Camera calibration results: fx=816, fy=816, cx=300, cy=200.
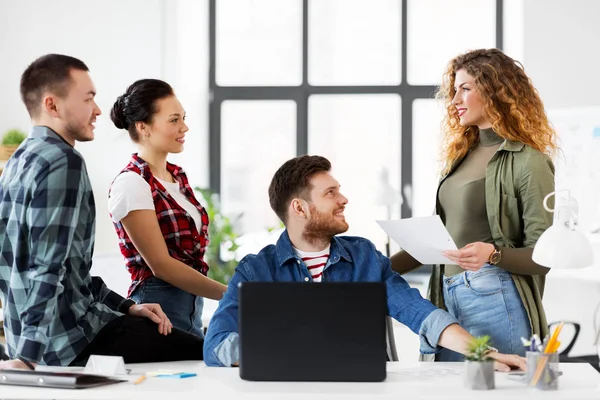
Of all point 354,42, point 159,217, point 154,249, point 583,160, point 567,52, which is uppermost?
point 354,42

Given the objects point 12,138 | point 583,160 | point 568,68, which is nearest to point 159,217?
point 12,138

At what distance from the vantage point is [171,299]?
112 inches

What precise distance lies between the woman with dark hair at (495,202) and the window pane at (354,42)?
336 centimetres

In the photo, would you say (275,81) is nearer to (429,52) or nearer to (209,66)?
(209,66)

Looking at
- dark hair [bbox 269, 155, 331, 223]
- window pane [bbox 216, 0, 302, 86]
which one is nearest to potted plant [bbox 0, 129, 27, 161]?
window pane [bbox 216, 0, 302, 86]

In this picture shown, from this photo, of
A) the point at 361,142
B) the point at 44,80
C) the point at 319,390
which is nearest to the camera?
the point at 319,390

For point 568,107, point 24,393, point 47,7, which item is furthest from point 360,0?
point 24,393

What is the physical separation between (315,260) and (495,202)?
58 cm

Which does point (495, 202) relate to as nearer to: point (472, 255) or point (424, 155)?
point (472, 255)

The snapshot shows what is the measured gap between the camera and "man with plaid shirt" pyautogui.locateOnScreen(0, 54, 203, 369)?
6.91 ft

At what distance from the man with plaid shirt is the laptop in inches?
21.2

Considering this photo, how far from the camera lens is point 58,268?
2107 millimetres

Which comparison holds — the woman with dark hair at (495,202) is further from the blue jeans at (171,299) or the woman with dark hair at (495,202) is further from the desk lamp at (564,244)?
the blue jeans at (171,299)

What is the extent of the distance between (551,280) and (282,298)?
3993 mm
